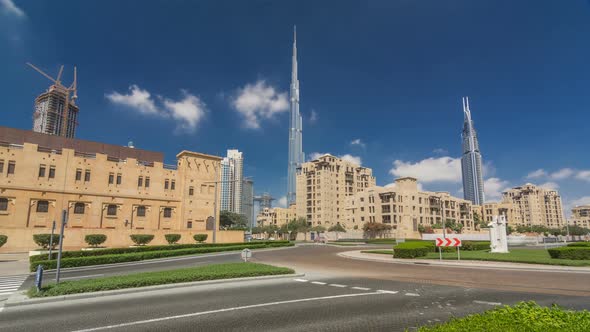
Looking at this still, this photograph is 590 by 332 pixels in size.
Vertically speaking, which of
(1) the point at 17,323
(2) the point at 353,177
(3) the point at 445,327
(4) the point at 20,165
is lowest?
(1) the point at 17,323

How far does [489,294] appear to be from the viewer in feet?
38.6

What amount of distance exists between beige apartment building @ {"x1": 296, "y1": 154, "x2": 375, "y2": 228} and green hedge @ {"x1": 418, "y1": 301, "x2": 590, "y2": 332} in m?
125

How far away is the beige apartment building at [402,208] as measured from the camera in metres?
105

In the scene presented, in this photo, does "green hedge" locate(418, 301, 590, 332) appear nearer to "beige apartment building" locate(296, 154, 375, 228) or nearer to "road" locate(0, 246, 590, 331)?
"road" locate(0, 246, 590, 331)

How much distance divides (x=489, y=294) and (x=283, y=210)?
153475 mm

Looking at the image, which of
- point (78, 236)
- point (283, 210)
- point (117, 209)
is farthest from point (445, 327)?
point (283, 210)

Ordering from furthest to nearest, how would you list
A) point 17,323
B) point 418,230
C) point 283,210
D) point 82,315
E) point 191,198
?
point 283,210 → point 418,230 → point 191,198 → point 82,315 → point 17,323

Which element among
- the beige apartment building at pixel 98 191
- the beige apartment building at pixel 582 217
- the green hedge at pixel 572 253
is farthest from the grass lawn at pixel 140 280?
the beige apartment building at pixel 582 217

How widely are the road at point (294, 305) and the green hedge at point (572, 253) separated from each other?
10407 millimetres

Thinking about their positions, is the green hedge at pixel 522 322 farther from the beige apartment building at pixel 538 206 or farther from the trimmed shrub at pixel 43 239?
the beige apartment building at pixel 538 206

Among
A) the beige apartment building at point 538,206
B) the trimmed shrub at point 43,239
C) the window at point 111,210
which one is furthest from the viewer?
the beige apartment building at point 538,206

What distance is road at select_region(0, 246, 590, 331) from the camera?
26.5 ft

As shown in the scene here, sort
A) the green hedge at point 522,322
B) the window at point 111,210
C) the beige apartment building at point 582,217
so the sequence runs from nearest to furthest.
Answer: the green hedge at point 522,322 → the window at point 111,210 → the beige apartment building at point 582,217

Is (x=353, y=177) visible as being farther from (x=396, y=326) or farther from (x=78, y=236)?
(x=396, y=326)
